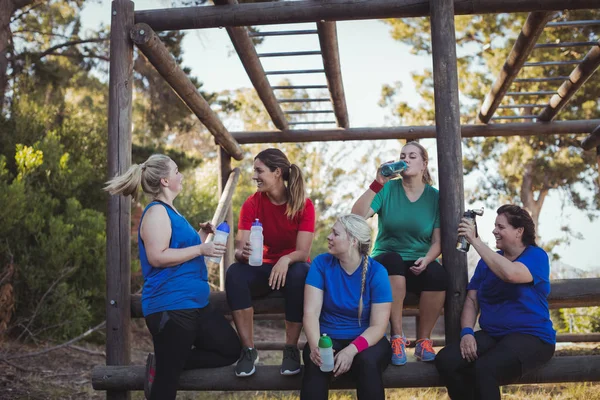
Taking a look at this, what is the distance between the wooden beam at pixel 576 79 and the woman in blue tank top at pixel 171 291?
4.67 metres

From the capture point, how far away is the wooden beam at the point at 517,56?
17.8 feet

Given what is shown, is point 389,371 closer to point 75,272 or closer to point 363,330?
point 363,330

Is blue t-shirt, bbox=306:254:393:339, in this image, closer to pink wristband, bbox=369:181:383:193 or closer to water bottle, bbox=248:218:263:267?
water bottle, bbox=248:218:263:267

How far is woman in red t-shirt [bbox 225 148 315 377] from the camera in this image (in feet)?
12.8

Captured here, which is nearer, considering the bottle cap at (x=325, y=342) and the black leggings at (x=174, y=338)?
the bottle cap at (x=325, y=342)

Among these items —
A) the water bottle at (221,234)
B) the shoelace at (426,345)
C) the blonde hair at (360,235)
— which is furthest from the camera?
the shoelace at (426,345)

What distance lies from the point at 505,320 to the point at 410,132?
4.66 meters

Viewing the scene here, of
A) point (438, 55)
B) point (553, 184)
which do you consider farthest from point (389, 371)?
point (553, 184)

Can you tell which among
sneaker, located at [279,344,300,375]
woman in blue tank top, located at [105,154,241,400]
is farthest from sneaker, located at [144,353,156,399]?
sneaker, located at [279,344,300,375]

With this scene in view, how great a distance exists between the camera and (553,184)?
711 inches

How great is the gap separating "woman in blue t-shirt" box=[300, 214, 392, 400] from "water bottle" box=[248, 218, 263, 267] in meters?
0.38

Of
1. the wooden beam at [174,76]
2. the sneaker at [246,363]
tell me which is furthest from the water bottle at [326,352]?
the wooden beam at [174,76]

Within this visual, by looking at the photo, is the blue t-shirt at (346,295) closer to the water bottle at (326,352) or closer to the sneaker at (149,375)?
the water bottle at (326,352)

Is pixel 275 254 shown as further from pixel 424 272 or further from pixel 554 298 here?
pixel 554 298
